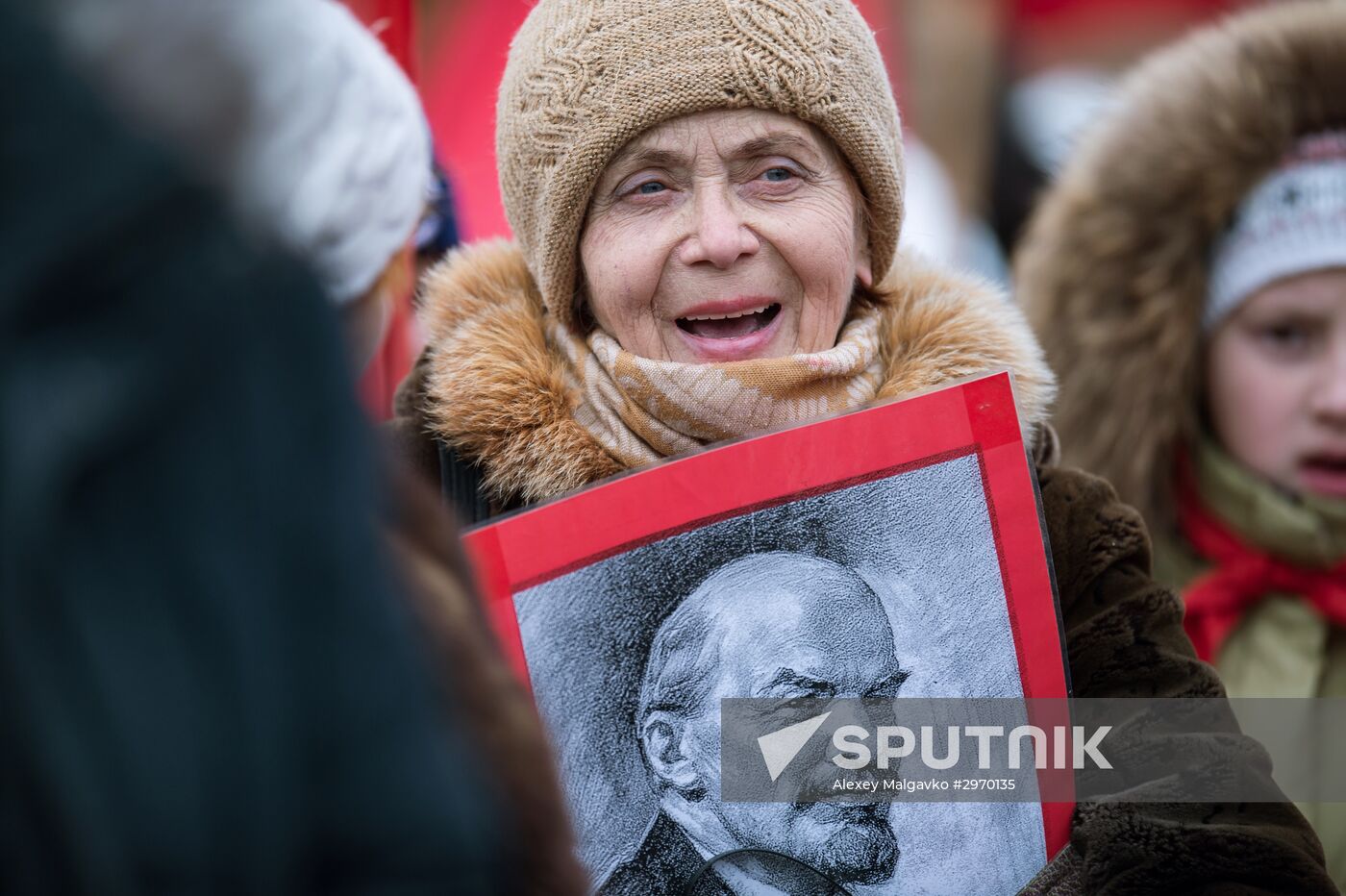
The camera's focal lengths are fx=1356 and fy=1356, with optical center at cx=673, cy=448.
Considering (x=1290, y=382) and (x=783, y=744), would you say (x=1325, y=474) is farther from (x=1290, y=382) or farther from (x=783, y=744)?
(x=783, y=744)

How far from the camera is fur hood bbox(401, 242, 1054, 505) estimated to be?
190 centimetres

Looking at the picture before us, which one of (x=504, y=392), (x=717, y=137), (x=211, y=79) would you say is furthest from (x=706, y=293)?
(x=211, y=79)

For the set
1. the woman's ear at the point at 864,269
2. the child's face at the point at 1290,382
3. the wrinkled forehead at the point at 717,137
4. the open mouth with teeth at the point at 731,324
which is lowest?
the child's face at the point at 1290,382

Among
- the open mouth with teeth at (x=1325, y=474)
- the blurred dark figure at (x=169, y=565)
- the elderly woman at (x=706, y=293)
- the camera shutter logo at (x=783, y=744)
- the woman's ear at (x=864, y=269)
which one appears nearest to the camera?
the blurred dark figure at (x=169, y=565)

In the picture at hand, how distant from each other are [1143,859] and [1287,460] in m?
1.68

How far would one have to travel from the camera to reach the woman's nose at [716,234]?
193 cm

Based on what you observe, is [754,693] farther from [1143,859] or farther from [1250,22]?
[1250,22]

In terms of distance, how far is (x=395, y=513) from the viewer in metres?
0.85

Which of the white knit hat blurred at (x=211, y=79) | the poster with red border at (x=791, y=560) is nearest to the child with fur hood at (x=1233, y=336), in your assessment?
the poster with red border at (x=791, y=560)

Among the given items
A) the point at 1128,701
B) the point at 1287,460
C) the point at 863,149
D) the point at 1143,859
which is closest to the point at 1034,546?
the point at 1128,701

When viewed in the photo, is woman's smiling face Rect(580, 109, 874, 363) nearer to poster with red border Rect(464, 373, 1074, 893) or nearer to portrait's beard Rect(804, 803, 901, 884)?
poster with red border Rect(464, 373, 1074, 893)

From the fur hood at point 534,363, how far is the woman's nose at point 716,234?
0.86 ft

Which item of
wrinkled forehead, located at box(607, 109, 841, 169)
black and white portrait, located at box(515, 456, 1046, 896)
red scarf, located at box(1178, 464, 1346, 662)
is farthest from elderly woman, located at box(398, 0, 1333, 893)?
red scarf, located at box(1178, 464, 1346, 662)

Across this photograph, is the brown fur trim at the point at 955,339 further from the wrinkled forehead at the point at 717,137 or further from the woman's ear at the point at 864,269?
the wrinkled forehead at the point at 717,137
